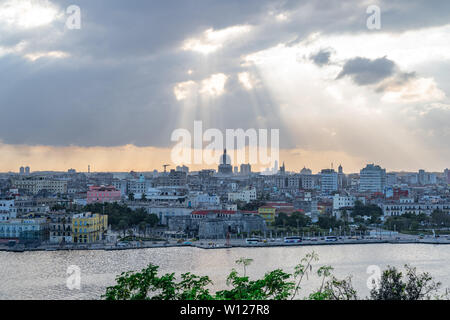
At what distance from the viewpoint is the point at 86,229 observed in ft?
49.8

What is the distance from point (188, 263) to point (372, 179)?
89.0 ft

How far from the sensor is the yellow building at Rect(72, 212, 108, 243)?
49.5 feet

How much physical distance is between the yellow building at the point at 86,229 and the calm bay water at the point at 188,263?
127 cm

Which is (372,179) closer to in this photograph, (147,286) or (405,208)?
(405,208)

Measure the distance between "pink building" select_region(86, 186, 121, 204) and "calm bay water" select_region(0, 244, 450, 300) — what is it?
31.6ft

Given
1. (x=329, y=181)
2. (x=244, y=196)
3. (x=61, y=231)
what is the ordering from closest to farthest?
(x=61, y=231), (x=244, y=196), (x=329, y=181)

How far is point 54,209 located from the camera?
19906 mm

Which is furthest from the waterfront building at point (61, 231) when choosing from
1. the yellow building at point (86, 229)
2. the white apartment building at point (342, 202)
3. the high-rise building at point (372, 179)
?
the high-rise building at point (372, 179)

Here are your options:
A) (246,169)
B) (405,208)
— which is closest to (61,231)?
(405,208)

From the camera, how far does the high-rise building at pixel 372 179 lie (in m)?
36.4
